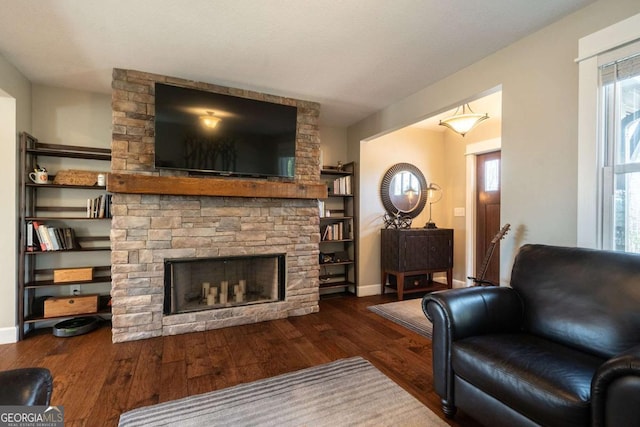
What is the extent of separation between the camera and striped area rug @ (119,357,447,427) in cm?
159

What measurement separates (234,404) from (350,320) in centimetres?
165

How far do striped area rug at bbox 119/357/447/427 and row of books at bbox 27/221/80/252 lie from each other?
6.65 ft

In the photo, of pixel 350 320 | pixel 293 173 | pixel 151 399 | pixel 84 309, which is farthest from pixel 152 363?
pixel 293 173

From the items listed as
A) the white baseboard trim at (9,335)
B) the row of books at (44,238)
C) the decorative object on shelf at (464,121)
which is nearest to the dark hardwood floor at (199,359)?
the white baseboard trim at (9,335)

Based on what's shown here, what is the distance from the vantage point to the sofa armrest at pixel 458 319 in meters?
1.57

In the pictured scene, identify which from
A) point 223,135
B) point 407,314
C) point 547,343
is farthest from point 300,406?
point 223,135

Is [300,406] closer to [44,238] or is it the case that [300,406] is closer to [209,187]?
[209,187]

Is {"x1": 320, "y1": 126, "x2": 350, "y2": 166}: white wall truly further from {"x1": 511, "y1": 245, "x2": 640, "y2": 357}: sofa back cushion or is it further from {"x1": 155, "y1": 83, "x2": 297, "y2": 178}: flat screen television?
{"x1": 511, "y1": 245, "x2": 640, "y2": 357}: sofa back cushion

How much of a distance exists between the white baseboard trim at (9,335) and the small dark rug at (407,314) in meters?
3.43

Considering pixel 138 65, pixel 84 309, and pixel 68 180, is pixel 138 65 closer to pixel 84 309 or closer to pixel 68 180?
pixel 68 180

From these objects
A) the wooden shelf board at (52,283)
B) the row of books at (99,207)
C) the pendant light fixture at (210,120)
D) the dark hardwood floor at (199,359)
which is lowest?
the dark hardwood floor at (199,359)

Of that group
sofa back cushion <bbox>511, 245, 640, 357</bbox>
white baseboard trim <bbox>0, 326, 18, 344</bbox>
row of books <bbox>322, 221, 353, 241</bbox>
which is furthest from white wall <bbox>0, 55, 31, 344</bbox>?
sofa back cushion <bbox>511, 245, 640, 357</bbox>

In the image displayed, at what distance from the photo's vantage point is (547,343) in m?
1.51

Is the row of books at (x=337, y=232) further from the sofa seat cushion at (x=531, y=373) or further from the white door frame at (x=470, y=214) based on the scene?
the sofa seat cushion at (x=531, y=373)
